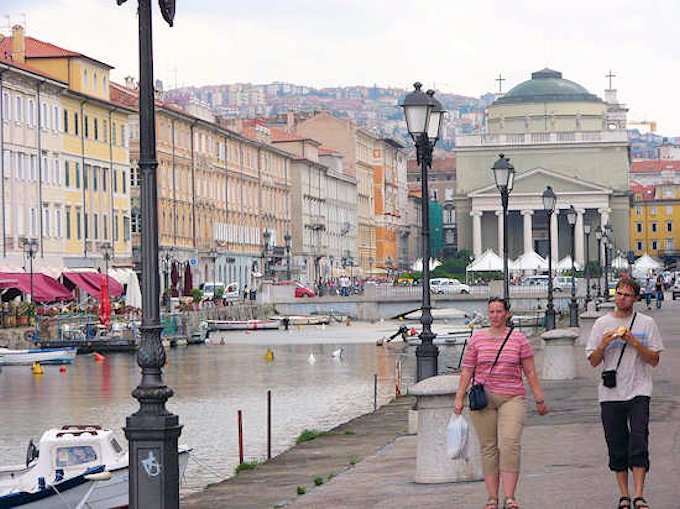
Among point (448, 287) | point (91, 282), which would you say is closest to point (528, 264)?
point (448, 287)

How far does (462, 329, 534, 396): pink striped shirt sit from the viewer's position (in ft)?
48.0

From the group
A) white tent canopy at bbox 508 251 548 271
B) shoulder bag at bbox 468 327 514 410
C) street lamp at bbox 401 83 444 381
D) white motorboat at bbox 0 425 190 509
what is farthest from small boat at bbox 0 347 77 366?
white tent canopy at bbox 508 251 548 271

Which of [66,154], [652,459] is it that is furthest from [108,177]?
[652,459]

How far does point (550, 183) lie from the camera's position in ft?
594

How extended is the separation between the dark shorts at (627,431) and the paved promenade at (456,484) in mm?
622

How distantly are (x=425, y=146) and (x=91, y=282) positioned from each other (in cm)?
5423

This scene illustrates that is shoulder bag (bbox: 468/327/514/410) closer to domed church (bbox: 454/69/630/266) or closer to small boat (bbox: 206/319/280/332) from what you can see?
small boat (bbox: 206/319/280/332)

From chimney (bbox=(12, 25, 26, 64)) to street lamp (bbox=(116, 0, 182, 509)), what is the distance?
266 feet

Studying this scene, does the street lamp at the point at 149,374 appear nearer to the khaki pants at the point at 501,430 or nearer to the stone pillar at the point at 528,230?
the khaki pants at the point at 501,430

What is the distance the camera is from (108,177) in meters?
101

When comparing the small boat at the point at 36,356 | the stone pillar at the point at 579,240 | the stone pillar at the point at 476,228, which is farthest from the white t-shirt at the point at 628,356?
the stone pillar at the point at 476,228

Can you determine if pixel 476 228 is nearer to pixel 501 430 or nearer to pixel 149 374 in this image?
pixel 501 430

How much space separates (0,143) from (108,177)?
1793 cm

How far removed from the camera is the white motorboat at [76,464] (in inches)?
850
